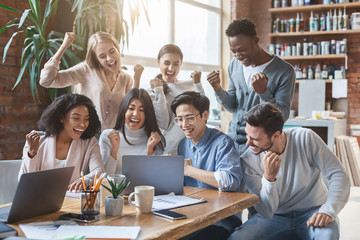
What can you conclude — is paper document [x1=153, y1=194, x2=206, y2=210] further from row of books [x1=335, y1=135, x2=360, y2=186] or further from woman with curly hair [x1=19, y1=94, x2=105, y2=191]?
row of books [x1=335, y1=135, x2=360, y2=186]

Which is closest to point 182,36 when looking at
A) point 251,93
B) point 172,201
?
point 251,93

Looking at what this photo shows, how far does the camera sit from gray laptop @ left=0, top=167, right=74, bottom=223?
1433 millimetres

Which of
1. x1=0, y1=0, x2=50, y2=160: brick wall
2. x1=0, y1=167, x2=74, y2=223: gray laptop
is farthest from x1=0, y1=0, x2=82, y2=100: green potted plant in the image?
x1=0, y1=167, x2=74, y2=223: gray laptop

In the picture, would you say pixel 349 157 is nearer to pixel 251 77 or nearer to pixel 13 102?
pixel 251 77

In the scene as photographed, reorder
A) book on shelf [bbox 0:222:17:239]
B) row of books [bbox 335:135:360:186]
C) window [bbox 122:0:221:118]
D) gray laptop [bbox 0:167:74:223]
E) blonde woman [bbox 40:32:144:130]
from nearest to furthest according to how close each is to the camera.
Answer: book on shelf [bbox 0:222:17:239]
gray laptop [bbox 0:167:74:223]
blonde woman [bbox 40:32:144:130]
window [bbox 122:0:221:118]
row of books [bbox 335:135:360:186]

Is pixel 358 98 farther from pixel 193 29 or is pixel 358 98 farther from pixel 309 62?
pixel 193 29

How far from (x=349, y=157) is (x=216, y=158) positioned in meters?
3.94

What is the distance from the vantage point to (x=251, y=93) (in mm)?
2539

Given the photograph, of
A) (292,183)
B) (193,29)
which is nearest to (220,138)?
(292,183)

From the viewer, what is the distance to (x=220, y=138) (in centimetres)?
219

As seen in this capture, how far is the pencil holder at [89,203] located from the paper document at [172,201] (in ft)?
0.74

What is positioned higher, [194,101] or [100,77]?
[100,77]

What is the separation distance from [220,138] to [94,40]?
1.07 metres

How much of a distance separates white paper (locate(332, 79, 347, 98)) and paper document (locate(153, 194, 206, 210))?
558 centimetres
